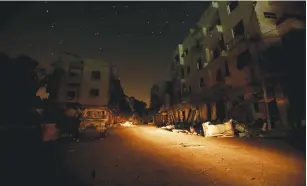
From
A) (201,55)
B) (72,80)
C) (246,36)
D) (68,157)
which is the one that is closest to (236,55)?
(246,36)

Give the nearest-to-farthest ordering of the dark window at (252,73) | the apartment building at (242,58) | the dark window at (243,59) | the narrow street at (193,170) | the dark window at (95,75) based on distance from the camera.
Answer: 1. the narrow street at (193,170)
2. the apartment building at (242,58)
3. the dark window at (252,73)
4. the dark window at (243,59)
5. the dark window at (95,75)

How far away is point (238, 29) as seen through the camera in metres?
17.4

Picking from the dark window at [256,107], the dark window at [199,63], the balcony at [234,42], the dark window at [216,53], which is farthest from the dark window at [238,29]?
the dark window at [199,63]

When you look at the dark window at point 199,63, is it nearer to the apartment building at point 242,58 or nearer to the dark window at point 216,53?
the apartment building at point 242,58

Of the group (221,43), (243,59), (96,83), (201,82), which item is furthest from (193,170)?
(96,83)

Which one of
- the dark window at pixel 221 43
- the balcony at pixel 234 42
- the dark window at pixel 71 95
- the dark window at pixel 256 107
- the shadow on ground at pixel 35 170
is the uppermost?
the dark window at pixel 221 43

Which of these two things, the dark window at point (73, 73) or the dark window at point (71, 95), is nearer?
the dark window at point (71, 95)

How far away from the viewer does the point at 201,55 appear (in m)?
23.7

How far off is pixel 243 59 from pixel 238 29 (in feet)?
10.6

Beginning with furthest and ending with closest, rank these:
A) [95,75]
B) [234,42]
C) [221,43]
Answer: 1. [95,75]
2. [221,43]
3. [234,42]

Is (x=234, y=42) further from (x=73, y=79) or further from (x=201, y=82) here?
(x=73, y=79)

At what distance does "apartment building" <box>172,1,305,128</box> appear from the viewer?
13547mm

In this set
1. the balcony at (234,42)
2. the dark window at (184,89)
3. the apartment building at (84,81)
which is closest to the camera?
the balcony at (234,42)

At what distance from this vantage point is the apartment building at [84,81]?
104ft
